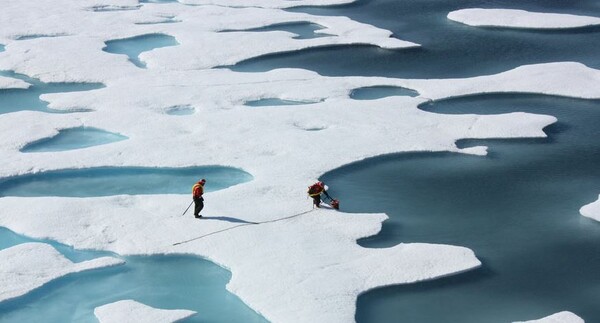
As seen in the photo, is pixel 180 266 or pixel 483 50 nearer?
pixel 180 266

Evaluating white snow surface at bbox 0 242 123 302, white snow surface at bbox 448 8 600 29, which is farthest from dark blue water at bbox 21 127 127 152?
white snow surface at bbox 448 8 600 29

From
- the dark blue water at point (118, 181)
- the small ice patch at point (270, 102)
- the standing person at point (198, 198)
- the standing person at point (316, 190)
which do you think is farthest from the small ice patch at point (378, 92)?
the standing person at point (198, 198)

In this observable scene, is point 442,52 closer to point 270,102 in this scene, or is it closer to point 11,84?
point 270,102

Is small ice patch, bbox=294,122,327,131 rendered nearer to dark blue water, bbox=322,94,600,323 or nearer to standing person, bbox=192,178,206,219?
dark blue water, bbox=322,94,600,323

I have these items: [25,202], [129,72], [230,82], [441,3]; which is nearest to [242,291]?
[25,202]

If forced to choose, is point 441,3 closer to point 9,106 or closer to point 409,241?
point 9,106

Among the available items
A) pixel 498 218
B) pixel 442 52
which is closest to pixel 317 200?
pixel 498 218
